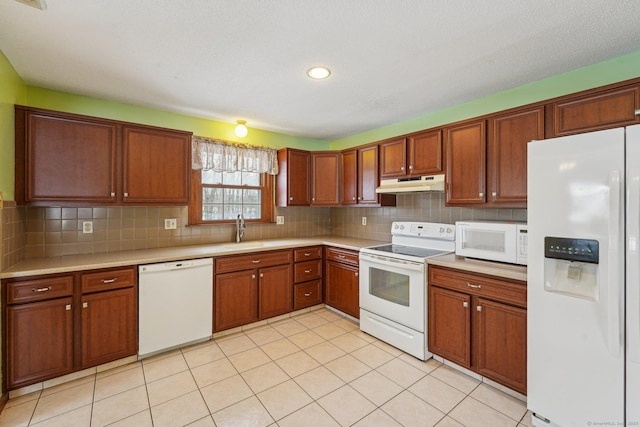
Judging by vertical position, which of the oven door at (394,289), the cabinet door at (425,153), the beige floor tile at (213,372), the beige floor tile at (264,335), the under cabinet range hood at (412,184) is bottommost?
the beige floor tile at (213,372)

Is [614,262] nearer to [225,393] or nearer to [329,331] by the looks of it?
[329,331]

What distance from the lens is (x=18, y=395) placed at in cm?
198

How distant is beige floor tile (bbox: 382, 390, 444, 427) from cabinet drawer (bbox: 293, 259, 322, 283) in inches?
68.8

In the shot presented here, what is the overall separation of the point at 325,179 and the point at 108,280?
104 inches

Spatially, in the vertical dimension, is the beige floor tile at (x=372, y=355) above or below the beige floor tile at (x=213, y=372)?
above

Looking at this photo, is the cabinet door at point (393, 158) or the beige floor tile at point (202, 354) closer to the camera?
the beige floor tile at point (202, 354)

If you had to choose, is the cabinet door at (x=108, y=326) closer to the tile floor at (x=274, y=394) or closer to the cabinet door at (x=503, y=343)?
the tile floor at (x=274, y=394)

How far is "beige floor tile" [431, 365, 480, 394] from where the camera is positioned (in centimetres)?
210

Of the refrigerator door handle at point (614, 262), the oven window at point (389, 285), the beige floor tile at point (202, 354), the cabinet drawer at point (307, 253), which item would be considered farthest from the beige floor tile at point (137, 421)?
the refrigerator door handle at point (614, 262)

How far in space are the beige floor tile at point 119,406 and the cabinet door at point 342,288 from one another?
208 cm

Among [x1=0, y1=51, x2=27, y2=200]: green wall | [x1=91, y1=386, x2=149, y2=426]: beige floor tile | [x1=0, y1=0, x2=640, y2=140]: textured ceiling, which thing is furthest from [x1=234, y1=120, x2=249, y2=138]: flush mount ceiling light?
[x1=91, y1=386, x2=149, y2=426]: beige floor tile

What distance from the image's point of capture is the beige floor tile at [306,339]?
9.04 feet

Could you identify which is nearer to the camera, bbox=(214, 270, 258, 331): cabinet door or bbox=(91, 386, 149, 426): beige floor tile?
bbox=(91, 386, 149, 426): beige floor tile

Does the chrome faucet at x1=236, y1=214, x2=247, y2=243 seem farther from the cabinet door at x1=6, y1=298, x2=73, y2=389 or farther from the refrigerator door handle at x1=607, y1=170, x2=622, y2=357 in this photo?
the refrigerator door handle at x1=607, y1=170, x2=622, y2=357
